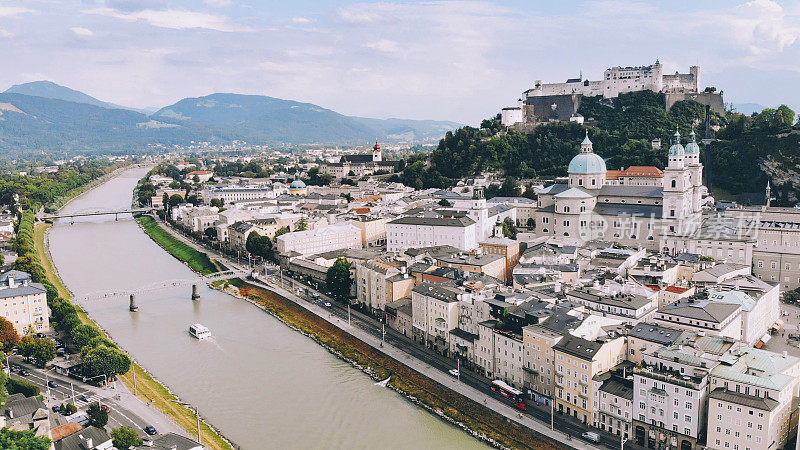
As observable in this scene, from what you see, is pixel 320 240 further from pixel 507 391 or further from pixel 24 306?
pixel 507 391

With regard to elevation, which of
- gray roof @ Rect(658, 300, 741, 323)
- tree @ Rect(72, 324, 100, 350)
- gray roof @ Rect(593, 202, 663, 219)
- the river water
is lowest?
the river water

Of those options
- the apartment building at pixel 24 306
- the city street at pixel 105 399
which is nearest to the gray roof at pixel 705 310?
the city street at pixel 105 399

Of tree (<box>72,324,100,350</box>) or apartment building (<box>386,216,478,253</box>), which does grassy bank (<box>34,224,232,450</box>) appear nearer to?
tree (<box>72,324,100,350</box>)

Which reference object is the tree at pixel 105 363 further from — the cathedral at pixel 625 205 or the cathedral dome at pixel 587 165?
the cathedral dome at pixel 587 165

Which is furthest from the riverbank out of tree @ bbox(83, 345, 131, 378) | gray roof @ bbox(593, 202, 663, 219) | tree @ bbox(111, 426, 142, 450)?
gray roof @ bbox(593, 202, 663, 219)

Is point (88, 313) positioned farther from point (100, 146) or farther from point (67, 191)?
point (100, 146)

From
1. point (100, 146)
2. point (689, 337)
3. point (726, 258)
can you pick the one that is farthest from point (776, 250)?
point (100, 146)

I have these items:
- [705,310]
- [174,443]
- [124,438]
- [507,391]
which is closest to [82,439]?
[124,438]

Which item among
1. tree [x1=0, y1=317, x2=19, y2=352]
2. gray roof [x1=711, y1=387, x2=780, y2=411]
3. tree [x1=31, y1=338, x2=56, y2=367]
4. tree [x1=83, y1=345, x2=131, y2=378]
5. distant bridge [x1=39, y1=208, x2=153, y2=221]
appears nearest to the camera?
gray roof [x1=711, y1=387, x2=780, y2=411]
